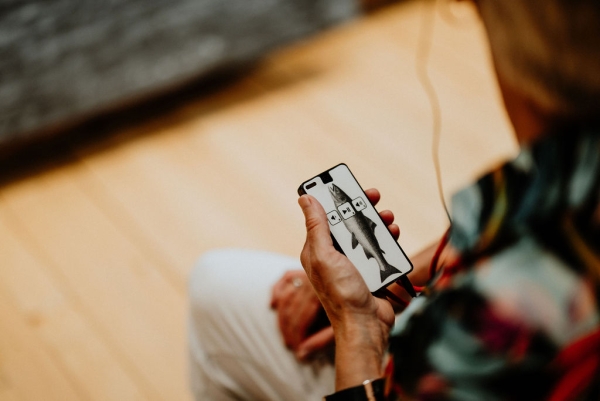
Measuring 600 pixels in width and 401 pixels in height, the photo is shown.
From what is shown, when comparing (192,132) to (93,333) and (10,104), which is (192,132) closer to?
(10,104)

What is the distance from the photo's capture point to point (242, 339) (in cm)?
69

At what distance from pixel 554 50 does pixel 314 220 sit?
303 millimetres

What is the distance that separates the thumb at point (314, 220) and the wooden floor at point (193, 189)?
0.21m

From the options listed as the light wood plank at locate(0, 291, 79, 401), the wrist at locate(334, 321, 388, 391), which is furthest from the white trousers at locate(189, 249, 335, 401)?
the light wood plank at locate(0, 291, 79, 401)

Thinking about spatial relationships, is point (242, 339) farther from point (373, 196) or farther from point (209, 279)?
Answer: point (373, 196)

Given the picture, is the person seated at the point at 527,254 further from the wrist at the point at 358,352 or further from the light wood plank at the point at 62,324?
the light wood plank at the point at 62,324

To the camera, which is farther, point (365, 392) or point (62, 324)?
point (62, 324)

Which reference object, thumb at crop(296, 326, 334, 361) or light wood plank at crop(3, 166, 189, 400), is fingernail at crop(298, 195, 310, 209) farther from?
light wood plank at crop(3, 166, 189, 400)

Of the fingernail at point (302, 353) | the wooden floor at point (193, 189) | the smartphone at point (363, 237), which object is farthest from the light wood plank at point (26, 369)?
the smartphone at point (363, 237)

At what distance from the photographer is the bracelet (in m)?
0.49

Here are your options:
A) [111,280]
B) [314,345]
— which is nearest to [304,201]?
[314,345]

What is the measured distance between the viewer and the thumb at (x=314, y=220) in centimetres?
60

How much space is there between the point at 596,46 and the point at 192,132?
1204mm

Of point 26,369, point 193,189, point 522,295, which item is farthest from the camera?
point 193,189
